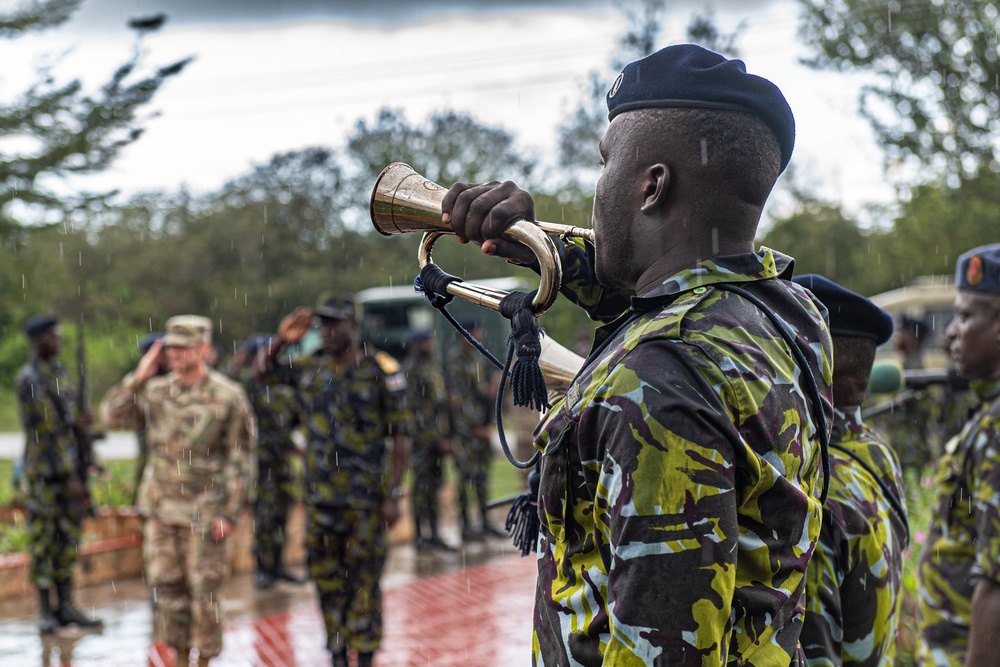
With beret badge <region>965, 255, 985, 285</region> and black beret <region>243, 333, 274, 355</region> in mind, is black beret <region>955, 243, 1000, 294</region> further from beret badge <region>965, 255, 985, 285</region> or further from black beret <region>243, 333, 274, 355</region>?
black beret <region>243, 333, 274, 355</region>

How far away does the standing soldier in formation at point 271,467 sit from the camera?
27.6 ft

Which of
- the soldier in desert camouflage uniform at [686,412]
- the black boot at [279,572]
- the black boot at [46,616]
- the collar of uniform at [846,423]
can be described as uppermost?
the soldier in desert camouflage uniform at [686,412]

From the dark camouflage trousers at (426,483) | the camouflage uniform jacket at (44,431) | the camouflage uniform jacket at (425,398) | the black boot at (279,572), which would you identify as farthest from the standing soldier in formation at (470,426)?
the camouflage uniform jacket at (44,431)

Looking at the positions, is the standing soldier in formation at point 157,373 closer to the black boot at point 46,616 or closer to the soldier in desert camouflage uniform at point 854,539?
the black boot at point 46,616

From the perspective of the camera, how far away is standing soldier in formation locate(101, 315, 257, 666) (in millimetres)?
5598

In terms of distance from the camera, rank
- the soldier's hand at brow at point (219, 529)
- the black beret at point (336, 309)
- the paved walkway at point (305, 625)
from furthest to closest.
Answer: the paved walkway at point (305, 625) → the black beret at point (336, 309) → the soldier's hand at brow at point (219, 529)

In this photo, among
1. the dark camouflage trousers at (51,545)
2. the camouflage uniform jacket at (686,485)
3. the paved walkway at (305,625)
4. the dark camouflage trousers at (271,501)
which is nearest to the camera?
the camouflage uniform jacket at (686,485)

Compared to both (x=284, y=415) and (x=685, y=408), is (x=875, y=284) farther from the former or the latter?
(x=685, y=408)

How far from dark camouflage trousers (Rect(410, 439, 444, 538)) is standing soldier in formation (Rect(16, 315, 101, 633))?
3.61m

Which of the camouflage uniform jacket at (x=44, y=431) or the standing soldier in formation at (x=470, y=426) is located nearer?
the camouflage uniform jacket at (x=44, y=431)

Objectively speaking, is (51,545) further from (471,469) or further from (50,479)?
(471,469)

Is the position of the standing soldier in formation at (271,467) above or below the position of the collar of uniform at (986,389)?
below

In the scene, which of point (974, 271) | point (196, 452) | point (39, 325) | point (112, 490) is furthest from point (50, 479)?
point (974, 271)

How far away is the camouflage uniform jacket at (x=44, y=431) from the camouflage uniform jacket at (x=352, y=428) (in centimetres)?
204
